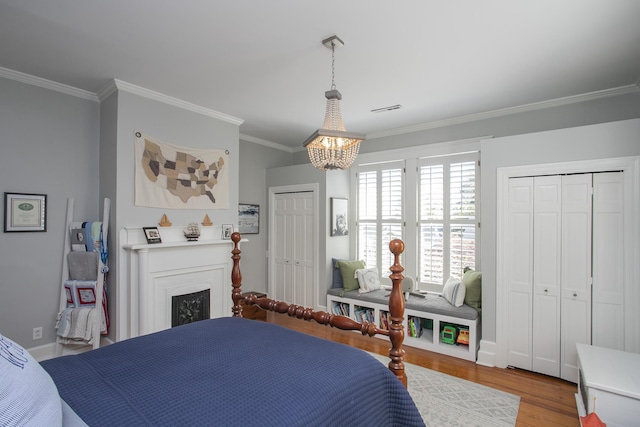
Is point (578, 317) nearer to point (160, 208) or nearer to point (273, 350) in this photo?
point (273, 350)

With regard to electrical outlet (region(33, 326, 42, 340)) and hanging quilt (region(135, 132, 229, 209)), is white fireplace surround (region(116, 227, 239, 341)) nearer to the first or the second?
hanging quilt (region(135, 132, 229, 209))

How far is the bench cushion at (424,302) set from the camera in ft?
11.4

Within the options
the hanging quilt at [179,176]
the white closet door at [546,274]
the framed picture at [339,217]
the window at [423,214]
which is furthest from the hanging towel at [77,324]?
the white closet door at [546,274]

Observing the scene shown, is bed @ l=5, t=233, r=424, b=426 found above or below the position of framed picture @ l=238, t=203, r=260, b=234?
below

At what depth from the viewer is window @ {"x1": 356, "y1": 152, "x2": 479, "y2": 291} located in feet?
13.1

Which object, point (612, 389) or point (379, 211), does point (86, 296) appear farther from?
point (612, 389)

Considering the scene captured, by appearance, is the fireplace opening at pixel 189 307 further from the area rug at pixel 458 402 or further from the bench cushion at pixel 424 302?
the area rug at pixel 458 402

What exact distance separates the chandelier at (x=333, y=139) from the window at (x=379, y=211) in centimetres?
206

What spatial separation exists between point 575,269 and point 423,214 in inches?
69.2

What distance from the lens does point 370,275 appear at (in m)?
4.40

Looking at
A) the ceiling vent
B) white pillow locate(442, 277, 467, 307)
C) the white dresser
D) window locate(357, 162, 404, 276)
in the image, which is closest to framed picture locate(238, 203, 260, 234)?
window locate(357, 162, 404, 276)

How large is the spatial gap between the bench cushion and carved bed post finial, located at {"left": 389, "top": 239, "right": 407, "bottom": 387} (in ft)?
6.48

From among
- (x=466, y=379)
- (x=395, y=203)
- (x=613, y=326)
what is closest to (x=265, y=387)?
(x=466, y=379)

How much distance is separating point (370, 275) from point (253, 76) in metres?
2.89
